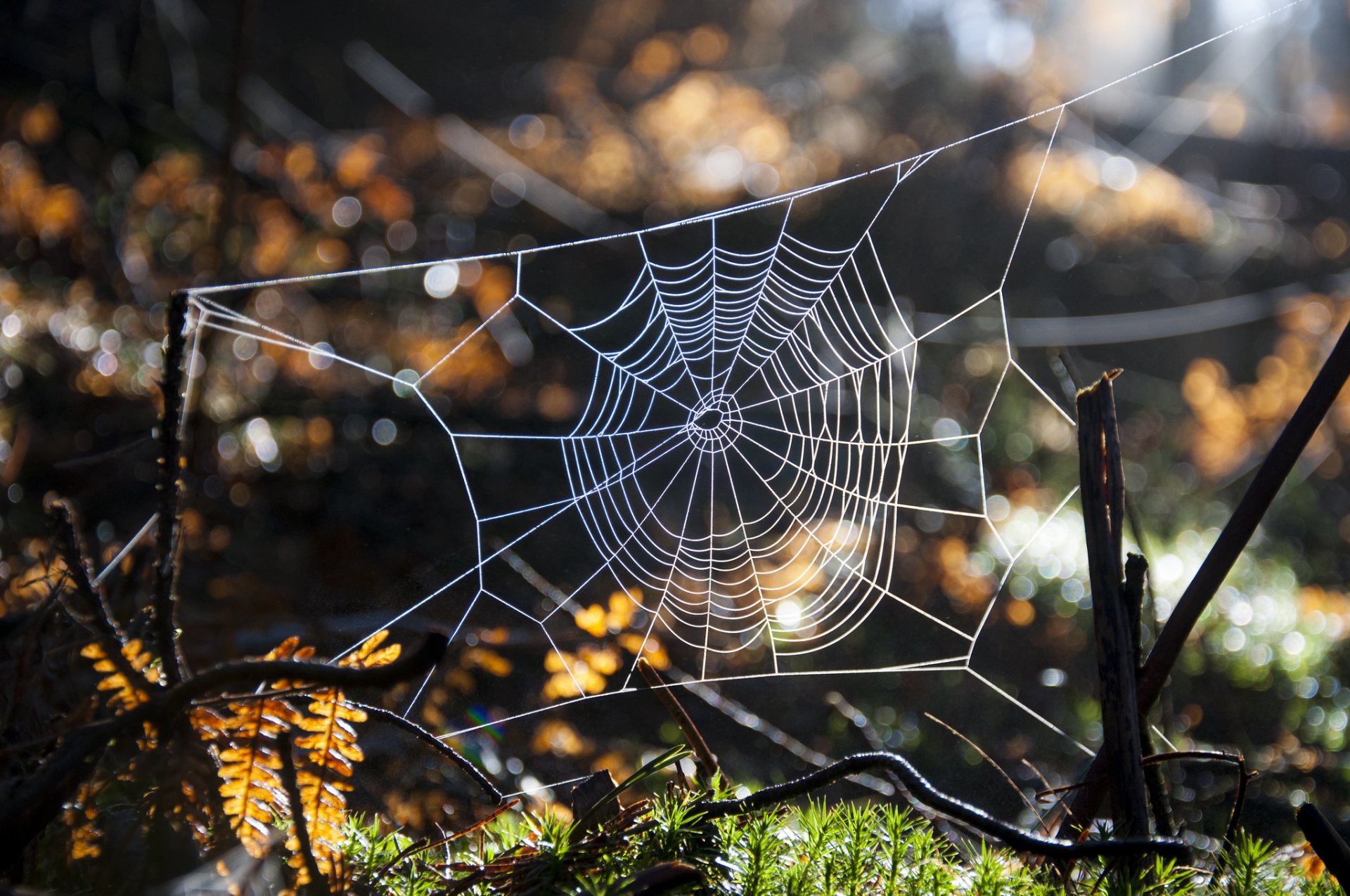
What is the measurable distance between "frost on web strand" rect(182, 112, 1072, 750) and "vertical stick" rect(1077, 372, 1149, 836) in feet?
2.72

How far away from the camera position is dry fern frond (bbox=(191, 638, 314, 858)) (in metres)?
0.87

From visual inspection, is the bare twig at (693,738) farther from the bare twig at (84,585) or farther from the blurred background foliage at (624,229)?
the bare twig at (84,585)

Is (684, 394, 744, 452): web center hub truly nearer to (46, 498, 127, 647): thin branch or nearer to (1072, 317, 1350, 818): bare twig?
(1072, 317, 1350, 818): bare twig

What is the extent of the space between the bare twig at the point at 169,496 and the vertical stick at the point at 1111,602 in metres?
1.01

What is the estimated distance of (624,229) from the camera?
603 centimetres

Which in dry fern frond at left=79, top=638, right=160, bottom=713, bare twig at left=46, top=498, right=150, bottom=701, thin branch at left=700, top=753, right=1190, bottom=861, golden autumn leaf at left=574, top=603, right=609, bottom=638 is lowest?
thin branch at left=700, top=753, right=1190, bottom=861

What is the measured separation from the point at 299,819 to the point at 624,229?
18.3 ft

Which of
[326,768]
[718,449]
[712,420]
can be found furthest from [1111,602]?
[718,449]

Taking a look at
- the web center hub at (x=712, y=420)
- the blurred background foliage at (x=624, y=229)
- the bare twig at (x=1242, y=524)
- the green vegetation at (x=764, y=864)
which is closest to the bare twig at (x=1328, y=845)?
the green vegetation at (x=764, y=864)

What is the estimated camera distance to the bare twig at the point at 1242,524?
3.33 ft

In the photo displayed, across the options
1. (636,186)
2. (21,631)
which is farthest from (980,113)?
(21,631)

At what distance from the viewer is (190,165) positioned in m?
4.86

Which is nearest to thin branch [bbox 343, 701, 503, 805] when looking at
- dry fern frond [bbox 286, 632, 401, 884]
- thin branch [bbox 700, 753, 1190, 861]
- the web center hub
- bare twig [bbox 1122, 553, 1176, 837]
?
dry fern frond [bbox 286, 632, 401, 884]

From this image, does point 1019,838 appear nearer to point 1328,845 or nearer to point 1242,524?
point 1328,845
